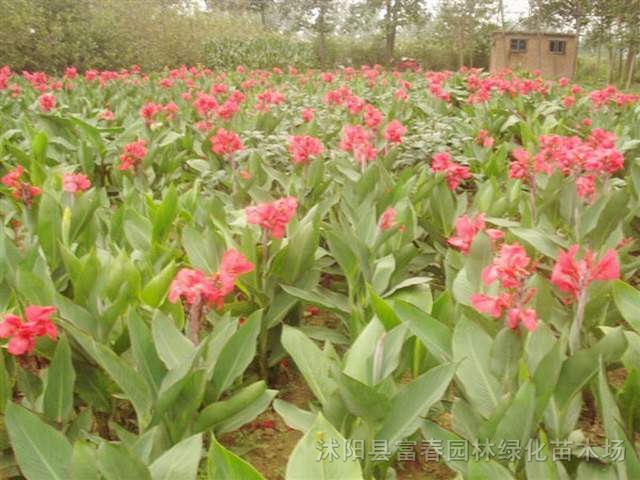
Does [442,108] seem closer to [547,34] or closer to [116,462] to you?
[116,462]

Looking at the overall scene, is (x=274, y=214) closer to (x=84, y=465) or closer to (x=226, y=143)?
(x=84, y=465)

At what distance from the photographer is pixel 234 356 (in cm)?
190

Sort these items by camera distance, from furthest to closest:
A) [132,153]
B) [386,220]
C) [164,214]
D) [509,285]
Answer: [132,153] → [164,214] → [386,220] → [509,285]

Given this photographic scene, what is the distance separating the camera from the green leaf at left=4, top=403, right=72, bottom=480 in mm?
1410

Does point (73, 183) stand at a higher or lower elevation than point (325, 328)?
higher

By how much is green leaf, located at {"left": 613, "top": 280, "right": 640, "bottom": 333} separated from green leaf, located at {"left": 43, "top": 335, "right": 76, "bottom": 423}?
1649 mm

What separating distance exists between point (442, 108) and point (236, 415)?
5482 millimetres

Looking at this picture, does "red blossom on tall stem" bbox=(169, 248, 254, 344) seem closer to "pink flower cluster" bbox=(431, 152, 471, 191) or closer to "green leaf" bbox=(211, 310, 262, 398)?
"green leaf" bbox=(211, 310, 262, 398)

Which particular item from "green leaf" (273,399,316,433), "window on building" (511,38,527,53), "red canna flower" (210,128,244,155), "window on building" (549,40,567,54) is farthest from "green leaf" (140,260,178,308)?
"window on building" (549,40,567,54)

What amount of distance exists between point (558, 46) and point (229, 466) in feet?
112

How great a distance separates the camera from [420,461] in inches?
85.0

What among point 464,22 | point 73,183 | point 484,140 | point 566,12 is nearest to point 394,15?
point 464,22

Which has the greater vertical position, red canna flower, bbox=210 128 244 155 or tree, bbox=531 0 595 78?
tree, bbox=531 0 595 78

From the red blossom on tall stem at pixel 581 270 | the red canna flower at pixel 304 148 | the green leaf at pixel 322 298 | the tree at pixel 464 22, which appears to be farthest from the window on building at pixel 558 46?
the red blossom on tall stem at pixel 581 270
